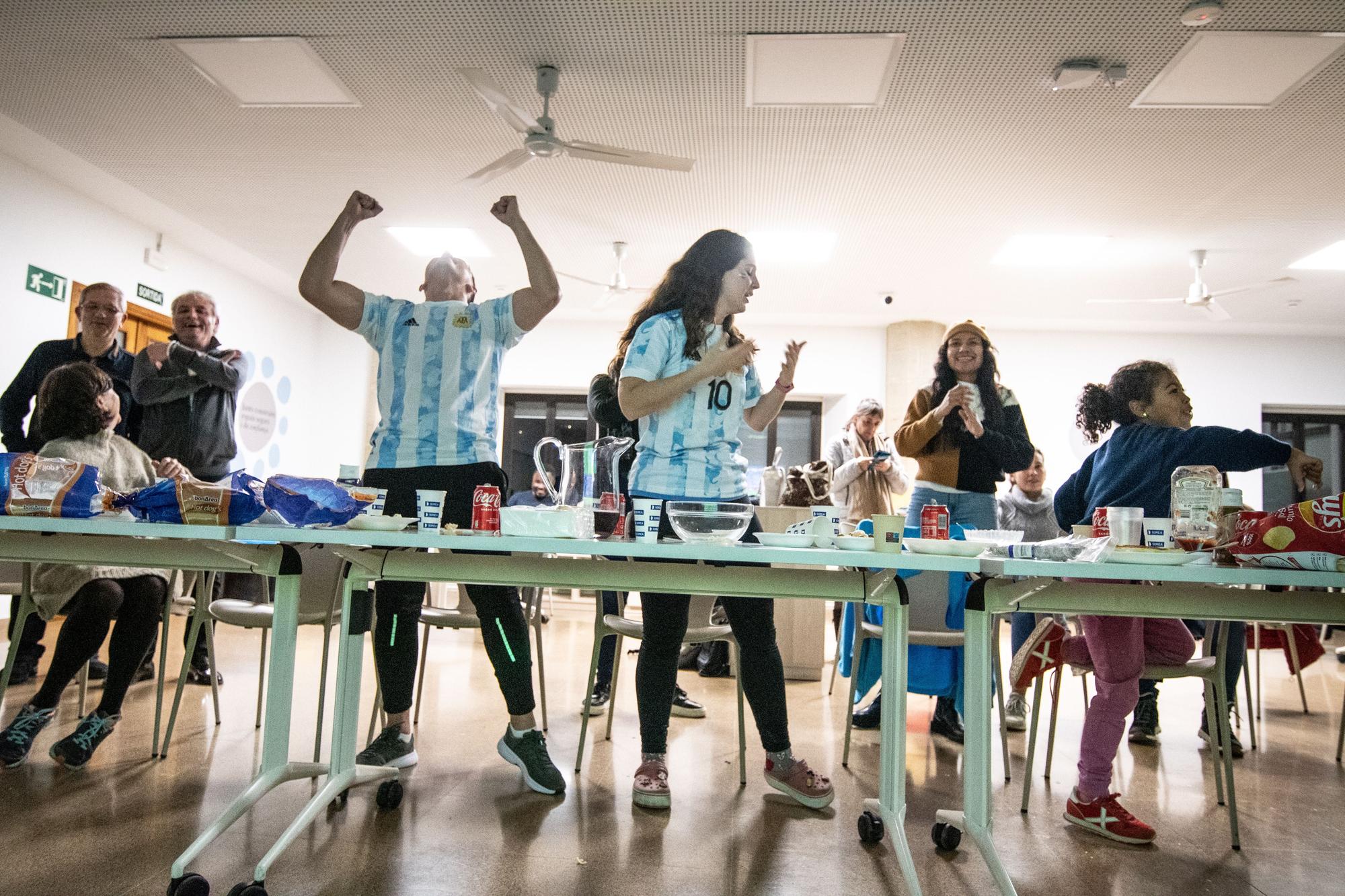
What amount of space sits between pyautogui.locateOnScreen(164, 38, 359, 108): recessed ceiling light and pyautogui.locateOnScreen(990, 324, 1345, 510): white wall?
599 cm

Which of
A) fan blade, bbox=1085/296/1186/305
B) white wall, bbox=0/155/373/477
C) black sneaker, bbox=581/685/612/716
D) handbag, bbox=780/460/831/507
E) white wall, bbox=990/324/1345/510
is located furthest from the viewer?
white wall, bbox=990/324/1345/510

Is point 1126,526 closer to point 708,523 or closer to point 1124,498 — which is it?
point 708,523

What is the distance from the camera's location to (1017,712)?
3.07m

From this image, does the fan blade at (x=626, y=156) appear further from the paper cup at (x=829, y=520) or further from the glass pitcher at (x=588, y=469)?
the paper cup at (x=829, y=520)

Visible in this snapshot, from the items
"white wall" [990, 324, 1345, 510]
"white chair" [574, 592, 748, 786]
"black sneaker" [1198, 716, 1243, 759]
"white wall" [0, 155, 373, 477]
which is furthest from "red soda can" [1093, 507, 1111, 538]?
"white wall" [990, 324, 1345, 510]

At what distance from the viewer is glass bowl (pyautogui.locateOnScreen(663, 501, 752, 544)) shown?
5.06ft

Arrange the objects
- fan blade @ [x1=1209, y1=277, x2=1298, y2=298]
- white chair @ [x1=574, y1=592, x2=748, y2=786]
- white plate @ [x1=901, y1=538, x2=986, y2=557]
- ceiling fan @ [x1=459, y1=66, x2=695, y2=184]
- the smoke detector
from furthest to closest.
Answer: fan blade @ [x1=1209, y1=277, x2=1298, y2=298] < ceiling fan @ [x1=459, y1=66, x2=695, y2=184] < the smoke detector < white chair @ [x1=574, y1=592, x2=748, y2=786] < white plate @ [x1=901, y1=538, x2=986, y2=557]

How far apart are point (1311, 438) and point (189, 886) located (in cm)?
935

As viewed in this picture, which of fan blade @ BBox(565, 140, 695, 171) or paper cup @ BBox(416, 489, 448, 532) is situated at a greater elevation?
fan blade @ BBox(565, 140, 695, 171)

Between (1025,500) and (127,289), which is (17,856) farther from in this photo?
(127,289)

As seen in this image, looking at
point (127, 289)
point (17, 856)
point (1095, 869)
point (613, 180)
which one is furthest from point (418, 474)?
point (127, 289)

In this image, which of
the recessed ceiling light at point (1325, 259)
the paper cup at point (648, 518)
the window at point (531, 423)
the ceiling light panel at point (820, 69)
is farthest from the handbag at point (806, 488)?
the window at point (531, 423)

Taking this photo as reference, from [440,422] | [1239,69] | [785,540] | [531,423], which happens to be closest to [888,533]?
[785,540]

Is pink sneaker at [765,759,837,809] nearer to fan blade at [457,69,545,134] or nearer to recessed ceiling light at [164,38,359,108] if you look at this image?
fan blade at [457,69,545,134]
